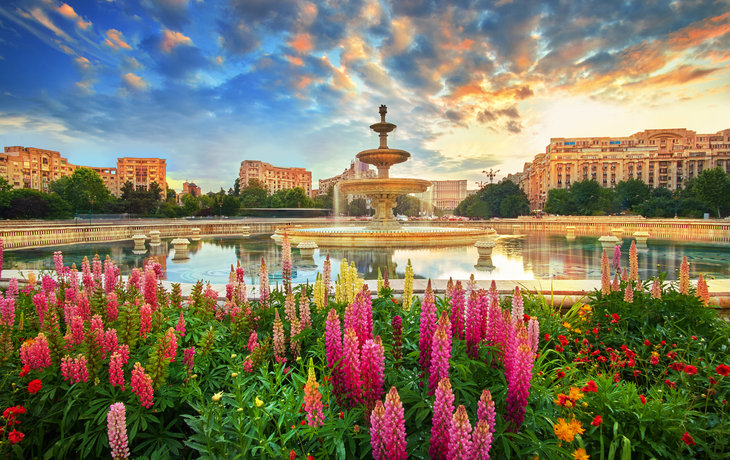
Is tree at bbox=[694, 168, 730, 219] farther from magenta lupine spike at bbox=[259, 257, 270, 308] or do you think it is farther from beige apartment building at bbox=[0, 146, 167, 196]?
beige apartment building at bbox=[0, 146, 167, 196]

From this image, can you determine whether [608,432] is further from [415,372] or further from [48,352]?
[48,352]

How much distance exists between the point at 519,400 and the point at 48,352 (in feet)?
10.8

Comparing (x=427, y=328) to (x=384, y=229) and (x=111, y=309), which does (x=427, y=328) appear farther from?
(x=384, y=229)

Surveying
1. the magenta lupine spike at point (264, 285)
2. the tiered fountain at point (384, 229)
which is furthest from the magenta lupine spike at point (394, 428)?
the tiered fountain at point (384, 229)

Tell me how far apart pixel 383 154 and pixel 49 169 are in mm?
138788

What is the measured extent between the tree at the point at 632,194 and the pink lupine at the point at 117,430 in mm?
97186

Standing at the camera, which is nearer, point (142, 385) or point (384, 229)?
point (142, 385)

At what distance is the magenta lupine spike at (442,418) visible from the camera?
1.62 metres

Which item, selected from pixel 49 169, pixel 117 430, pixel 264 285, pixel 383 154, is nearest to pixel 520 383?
pixel 117 430

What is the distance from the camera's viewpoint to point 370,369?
1.99 metres

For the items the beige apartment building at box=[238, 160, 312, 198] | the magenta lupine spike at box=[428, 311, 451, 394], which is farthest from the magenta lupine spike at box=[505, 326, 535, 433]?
the beige apartment building at box=[238, 160, 312, 198]

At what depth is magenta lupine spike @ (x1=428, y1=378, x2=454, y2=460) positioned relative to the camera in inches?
63.9

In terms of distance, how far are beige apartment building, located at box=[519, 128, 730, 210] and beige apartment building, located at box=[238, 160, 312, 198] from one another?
94.9 m

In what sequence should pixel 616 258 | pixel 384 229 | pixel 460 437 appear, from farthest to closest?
pixel 384 229
pixel 616 258
pixel 460 437
